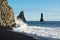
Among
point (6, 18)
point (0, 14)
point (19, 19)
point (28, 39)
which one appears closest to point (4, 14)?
point (6, 18)

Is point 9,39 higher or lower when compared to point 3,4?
lower

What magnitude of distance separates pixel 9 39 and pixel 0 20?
1181 inches

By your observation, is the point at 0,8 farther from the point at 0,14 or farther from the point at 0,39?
the point at 0,39

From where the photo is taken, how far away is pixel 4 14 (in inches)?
2408

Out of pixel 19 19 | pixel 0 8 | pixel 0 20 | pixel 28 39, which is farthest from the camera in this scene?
pixel 19 19

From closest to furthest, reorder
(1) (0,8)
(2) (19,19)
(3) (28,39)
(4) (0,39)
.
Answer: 1. (4) (0,39)
2. (3) (28,39)
3. (1) (0,8)
4. (2) (19,19)

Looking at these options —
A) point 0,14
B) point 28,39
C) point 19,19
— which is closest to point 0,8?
point 0,14

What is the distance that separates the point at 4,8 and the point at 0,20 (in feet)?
30.1

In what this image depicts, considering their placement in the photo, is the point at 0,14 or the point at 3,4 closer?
the point at 0,14

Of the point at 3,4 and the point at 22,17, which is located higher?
the point at 3,4

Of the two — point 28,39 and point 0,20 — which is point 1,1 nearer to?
point 0,20

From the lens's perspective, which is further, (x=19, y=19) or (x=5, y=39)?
(x=19, y=19)

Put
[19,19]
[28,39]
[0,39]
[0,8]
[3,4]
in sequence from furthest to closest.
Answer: [19,19] < [3,4] < [0,8] < [28,39] < [0,39]

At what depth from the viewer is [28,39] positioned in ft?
85.8
